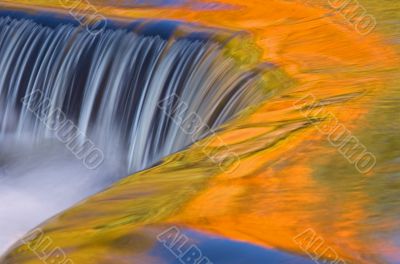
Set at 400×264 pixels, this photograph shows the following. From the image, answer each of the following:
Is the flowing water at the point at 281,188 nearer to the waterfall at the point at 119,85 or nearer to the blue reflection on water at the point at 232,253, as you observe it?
the blue reflection on water at the point at 232,253

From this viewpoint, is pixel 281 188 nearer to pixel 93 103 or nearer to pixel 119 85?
pixel 119 85

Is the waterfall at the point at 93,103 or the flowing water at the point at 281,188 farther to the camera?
the waterfall at the point at 93,103

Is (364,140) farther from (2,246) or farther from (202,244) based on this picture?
(2,246)

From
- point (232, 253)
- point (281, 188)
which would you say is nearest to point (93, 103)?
point (281, 188)

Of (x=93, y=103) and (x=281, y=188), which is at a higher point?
(x=93, y=103)

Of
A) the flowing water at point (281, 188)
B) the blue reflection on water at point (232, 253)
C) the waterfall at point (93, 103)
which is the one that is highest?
the waterfall at point (93, 103)

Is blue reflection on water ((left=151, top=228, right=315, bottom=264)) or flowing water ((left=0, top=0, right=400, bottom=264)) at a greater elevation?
flowing water ((left=0, top=0, right=400, bottom=264))

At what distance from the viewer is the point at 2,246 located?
194 inches

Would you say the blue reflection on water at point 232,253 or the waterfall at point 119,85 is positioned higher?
the waterfall at point 119,85

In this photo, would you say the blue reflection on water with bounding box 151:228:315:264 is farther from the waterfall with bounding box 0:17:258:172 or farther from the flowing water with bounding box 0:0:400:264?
the waterfall with bounding box 0:17:258:172

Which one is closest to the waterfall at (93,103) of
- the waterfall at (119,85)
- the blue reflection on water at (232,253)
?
the waterfall at (119,85)

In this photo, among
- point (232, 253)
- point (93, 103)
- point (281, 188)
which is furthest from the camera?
point (93, 103)

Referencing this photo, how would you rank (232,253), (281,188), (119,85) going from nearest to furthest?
(232,253), (281,188), (119,85)

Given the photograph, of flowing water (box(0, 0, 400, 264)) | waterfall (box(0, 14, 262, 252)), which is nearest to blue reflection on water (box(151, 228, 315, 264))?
flowing water (box(0, 0, 400, 264))
